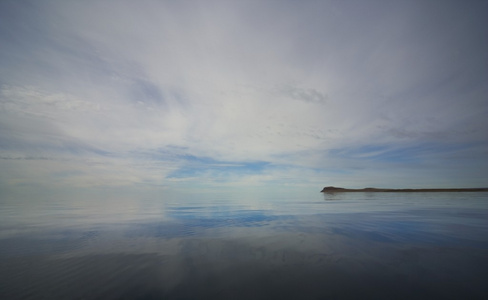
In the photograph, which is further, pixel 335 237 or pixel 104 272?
pixel 335 237

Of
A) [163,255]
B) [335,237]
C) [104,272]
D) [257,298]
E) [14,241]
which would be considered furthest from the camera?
[335,237]

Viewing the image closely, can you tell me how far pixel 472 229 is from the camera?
14609 mm

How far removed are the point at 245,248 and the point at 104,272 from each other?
6.51 meters

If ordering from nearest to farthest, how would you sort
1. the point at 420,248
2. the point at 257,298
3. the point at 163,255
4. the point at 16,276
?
the point at 257,298 → the point at 16,276 → the point at 163,255 → the point at 420,248

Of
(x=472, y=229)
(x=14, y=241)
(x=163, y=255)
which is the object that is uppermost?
(x=14, y=241)

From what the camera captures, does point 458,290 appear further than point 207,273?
No

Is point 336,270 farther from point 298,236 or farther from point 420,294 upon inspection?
point 298,236

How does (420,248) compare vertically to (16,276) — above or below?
below

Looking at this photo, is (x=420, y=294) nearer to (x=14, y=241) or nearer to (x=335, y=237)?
(x=335, y=237)

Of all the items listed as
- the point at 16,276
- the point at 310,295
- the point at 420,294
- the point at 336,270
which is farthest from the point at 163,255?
the point at 420,294

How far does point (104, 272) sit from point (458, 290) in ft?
41.1

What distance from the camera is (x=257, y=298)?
5812mm

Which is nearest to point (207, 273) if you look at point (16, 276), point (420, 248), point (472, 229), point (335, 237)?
point (16, 276)

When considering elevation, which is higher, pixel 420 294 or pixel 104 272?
pixel 104 272
